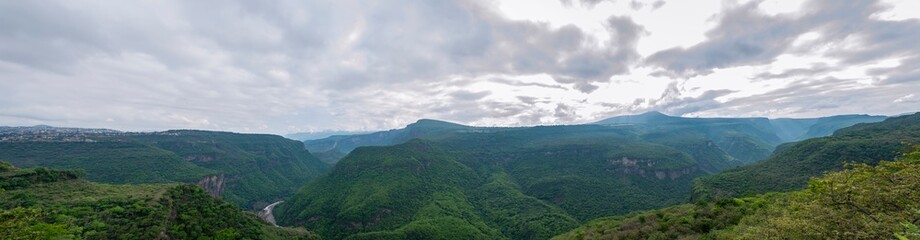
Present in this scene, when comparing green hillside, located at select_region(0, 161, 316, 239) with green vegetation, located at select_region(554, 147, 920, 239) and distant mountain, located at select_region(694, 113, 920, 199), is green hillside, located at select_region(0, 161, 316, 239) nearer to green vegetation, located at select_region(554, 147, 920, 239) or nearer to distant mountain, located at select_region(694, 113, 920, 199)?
green vegetation, located at select_region(554, 147, 920, 239)

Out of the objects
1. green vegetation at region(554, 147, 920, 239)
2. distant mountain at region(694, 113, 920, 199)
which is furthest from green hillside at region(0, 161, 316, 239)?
distant mountain at region(694, 113, 920, 199)

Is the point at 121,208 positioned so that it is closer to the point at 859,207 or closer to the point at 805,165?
the point at 859,207

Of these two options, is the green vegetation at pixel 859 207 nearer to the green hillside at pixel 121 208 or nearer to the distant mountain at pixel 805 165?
the green hillside at pixel 121 208

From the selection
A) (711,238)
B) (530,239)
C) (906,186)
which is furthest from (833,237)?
(530,239)

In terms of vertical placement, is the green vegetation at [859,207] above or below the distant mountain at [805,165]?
above

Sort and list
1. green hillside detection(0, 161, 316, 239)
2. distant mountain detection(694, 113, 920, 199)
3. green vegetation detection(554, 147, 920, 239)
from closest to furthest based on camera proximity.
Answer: green vegetation detection(554, 147, 920, 239) < green hillside detection(0, 161, 316, 239) < distant mountain detection(694, 113, 920, 199)

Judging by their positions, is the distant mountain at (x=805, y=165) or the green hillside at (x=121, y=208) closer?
the green hillside at (x=121, y=208)

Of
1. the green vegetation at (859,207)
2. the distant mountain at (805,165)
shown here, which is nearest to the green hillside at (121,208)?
the green vegetation at (859,207)

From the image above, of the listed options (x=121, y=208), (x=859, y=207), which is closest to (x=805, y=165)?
(x=859, y=207)

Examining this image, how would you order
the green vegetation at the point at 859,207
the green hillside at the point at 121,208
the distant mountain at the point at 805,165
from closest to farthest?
the green vegetation at the point at 859,207 < the green hillside at the point at 121,208 < the distant mountain at the point at 805,165

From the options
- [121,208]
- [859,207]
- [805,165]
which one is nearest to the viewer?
[859,207]
